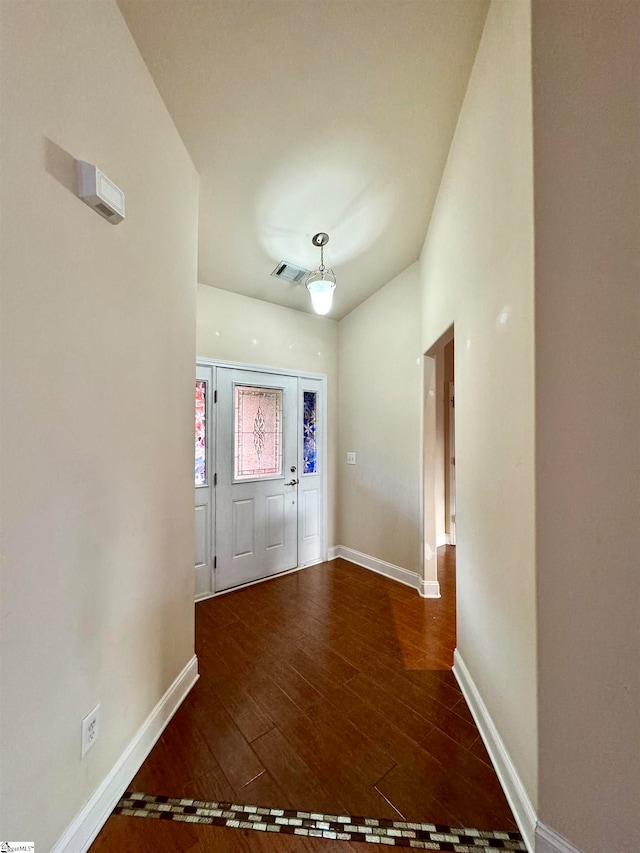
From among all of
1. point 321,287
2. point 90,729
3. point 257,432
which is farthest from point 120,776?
point 321,287

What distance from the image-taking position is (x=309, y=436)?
3500 millimetres

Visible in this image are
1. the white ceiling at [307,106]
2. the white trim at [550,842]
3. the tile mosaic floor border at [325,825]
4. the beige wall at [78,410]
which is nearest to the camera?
the beige wall at [78,410]

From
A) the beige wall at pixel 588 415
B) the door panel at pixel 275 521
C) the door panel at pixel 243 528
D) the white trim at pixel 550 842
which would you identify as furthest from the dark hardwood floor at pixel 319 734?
the door panel at pixel 275 521

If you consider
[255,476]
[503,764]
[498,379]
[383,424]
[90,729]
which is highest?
[498,379]

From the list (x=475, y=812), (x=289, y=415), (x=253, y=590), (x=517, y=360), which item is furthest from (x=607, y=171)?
(x=253, y=590)

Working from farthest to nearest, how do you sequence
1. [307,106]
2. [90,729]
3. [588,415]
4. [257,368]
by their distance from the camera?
[257,368] < [307,106] < [90,729] < [588,415]

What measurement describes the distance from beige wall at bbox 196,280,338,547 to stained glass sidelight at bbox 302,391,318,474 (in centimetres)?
18

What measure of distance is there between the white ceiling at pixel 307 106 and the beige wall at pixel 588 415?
68 centimetres

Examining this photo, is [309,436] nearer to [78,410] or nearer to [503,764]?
[78,410]

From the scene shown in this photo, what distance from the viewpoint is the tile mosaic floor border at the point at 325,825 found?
40.9 inches

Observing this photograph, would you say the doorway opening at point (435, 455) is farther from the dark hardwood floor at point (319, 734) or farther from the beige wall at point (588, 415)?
the beige wall at point (588, 415)

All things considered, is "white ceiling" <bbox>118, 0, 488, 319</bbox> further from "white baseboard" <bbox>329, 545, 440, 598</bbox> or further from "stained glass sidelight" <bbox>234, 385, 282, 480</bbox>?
"white baseboard" <bbox>329, 545, 440, 598</bbox>

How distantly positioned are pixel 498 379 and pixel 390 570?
2.42 meters

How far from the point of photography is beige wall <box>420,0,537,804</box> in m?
1.05
